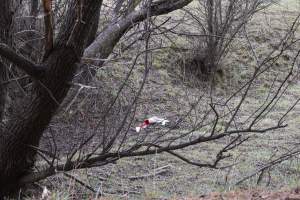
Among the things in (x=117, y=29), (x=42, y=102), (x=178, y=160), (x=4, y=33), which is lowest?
(x=178, y=160)

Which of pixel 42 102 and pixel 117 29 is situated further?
pixel 117 29

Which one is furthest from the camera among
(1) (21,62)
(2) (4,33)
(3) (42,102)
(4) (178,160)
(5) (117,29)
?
(4) (178,160)

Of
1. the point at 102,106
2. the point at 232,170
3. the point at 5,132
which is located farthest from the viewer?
the point at 102,106

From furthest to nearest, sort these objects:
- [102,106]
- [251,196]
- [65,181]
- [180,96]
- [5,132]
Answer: [180,96], [102,106], [65,181], [5,132], [251,196]

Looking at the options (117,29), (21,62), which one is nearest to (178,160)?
(117,29)

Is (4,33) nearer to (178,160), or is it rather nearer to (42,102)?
(42,102)

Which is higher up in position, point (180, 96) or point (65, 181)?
point (180, 96)

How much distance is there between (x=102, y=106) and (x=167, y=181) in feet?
6.90

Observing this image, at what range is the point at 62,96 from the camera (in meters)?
4.77

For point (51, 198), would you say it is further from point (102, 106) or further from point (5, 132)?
point (102, 106)

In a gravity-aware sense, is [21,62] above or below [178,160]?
above

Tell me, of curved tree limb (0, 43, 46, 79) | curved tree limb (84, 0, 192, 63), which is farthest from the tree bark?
curved tree limb (84, 0, 192, 63)

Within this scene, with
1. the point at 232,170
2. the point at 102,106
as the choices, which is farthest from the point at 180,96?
the point at 232,170

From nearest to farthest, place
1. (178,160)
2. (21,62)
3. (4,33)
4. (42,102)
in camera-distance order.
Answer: (21,62) < (42,102) < (4,33) < (178,160)
